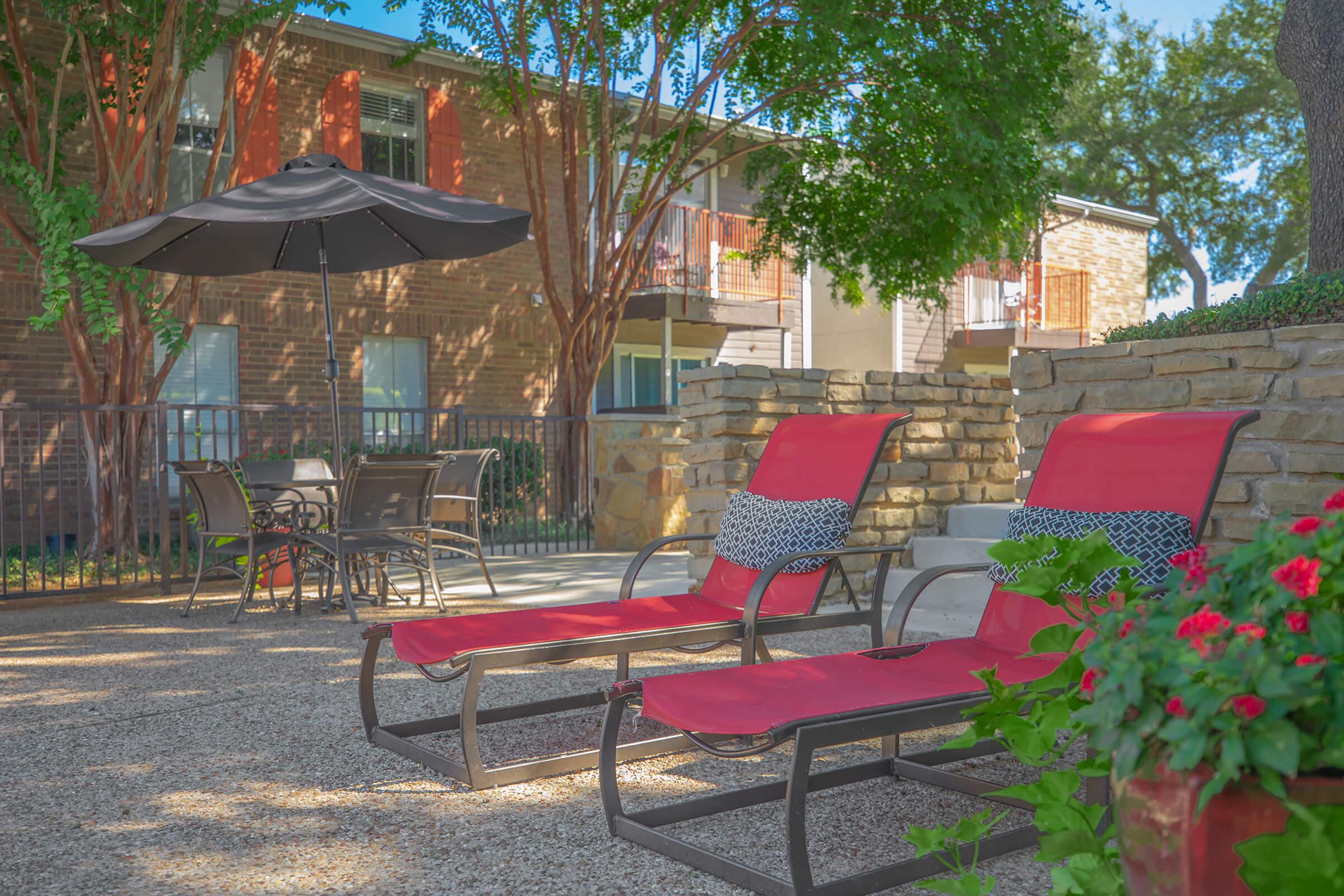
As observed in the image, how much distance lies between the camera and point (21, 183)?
832cm

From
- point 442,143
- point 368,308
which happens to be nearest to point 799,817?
point 368,308

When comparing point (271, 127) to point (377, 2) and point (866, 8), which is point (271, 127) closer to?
point (377, 2)

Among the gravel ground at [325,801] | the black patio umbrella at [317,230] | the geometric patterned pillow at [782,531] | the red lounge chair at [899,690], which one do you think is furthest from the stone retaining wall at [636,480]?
the red lounge chair at [899,690]

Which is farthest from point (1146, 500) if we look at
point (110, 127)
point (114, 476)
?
point (110, 127)

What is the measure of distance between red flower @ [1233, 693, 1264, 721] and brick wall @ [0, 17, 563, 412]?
11.4 metres

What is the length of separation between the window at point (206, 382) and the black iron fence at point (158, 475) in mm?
59

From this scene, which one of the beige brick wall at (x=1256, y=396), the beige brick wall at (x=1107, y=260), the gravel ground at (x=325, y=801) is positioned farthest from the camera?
the beige brick wall at (x=1107, y=260)

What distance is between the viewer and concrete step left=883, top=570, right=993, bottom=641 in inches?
229

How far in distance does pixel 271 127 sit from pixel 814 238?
6.12m

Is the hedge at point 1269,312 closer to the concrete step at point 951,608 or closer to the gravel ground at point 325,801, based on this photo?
the concrete step at point 951,608

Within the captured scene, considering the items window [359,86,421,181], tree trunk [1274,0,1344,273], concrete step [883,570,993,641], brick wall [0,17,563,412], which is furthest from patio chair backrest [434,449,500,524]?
window [359,86,421,181]

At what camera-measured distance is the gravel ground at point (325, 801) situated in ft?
8.65

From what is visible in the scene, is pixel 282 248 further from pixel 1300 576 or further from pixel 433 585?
pixel 1300 576

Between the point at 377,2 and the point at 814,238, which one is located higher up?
the point at 377,2
